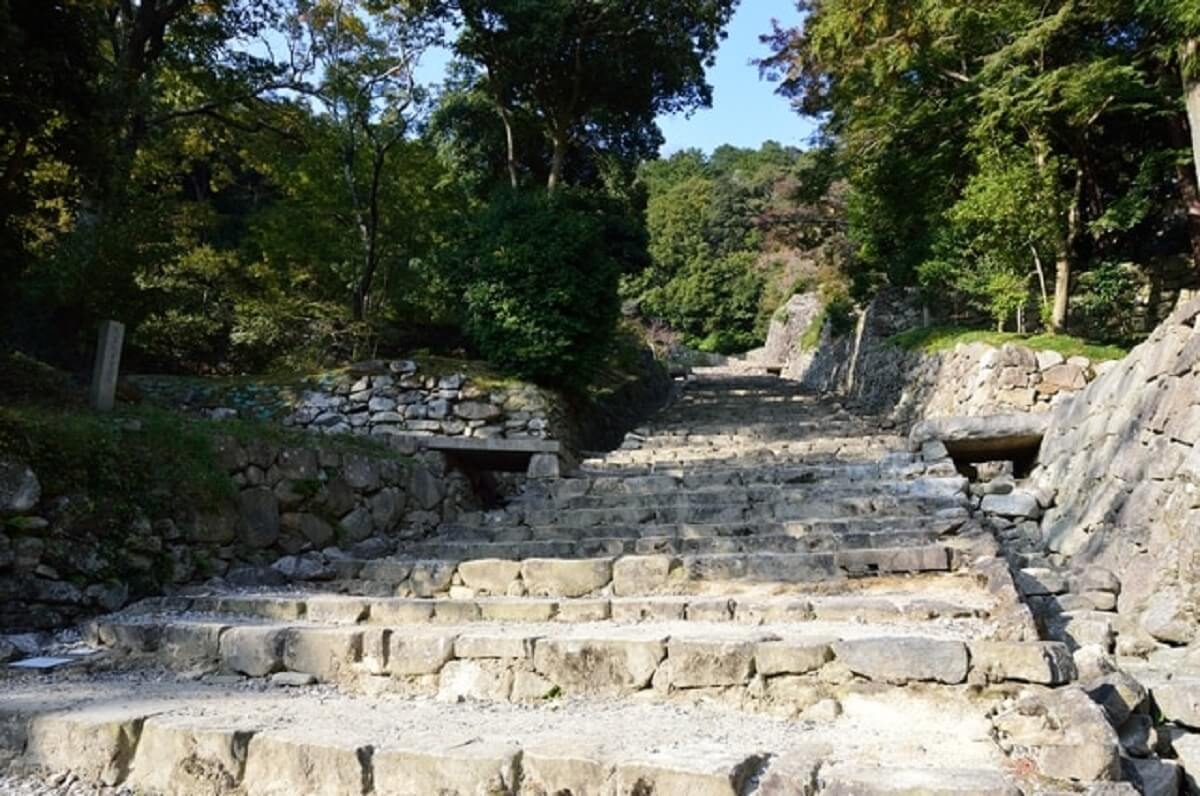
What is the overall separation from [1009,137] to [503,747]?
1134 cm

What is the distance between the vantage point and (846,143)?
13359 millimetres

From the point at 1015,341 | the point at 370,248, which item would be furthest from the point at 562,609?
the point at 370,248

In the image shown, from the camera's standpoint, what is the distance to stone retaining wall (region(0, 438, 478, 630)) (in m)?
4.07

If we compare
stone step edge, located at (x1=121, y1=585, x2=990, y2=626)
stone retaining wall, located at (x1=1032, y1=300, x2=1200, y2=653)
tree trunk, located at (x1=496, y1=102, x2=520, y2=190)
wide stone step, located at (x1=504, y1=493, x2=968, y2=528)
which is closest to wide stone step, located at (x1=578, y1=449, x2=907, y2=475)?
wide stone step, located at (x1=504, y1=493, x2=968, y2=528)

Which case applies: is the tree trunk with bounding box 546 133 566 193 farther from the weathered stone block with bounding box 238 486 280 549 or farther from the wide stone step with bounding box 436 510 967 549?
the weathered stone block with bounding box 238 486 280 549

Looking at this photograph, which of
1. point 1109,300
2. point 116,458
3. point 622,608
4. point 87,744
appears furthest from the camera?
point 1109,300

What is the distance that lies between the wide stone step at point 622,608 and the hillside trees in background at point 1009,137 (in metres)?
7.57

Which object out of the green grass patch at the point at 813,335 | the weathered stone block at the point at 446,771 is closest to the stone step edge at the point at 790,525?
the weathered stone block at the point at 446,771

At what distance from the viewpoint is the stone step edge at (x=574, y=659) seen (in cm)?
278

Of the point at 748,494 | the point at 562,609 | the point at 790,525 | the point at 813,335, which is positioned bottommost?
the point at 562,609

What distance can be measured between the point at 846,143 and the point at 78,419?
12441mm

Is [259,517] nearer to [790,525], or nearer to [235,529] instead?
[235,529]

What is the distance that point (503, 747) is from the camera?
2.48 metres

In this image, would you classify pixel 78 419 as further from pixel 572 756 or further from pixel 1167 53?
pixel 1167 53
